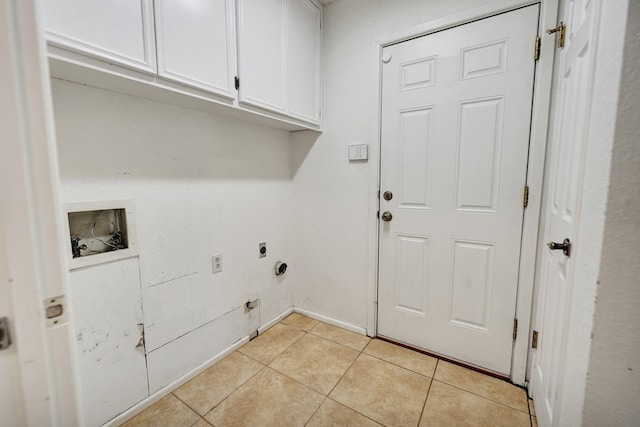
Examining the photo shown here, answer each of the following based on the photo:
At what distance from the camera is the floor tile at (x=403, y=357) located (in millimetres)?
1719

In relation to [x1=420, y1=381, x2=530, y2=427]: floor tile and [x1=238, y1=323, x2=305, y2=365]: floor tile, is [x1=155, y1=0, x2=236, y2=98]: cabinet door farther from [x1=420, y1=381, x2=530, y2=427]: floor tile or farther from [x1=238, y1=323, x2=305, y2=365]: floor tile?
[x1=420, y1=381, x2=530, y2=427]: floor tile

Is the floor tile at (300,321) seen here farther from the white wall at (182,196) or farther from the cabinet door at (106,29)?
the cabinet door at (106,29)

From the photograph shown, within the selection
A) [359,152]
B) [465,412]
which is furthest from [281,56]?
[465,412]

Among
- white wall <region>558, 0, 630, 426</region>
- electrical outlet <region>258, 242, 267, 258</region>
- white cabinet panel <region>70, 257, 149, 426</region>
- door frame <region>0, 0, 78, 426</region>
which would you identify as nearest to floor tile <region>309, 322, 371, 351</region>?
electrical outlet <region>258, 242, 267, 258</region>

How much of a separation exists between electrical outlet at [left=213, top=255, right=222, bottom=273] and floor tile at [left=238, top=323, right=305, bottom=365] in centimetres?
62

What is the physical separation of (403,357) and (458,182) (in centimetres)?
120

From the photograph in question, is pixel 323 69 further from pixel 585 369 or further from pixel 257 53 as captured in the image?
pixel 585 369

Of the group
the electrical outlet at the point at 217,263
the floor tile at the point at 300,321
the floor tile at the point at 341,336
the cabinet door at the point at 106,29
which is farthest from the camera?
the floor tile at the point at 300,321

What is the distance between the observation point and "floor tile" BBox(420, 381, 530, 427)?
1.33m

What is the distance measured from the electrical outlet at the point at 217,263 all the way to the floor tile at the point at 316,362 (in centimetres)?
70

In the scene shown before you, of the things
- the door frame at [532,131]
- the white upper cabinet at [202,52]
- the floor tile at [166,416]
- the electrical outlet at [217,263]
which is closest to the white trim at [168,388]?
the floor tile at [166,416]

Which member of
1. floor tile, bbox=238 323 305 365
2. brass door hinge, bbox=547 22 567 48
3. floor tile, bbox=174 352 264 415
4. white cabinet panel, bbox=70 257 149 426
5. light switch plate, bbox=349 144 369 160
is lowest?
floor tile, bbox=174 352 264 415

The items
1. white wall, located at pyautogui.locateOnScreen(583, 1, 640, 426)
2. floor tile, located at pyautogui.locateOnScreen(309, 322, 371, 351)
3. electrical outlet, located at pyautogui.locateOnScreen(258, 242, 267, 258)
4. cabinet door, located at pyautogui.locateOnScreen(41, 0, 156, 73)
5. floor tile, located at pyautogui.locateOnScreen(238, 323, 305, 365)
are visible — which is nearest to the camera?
white wall, located at pyautogui.locateOnScreen(583, 1, 640, 426)

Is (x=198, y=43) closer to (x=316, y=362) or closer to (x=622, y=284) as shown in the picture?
(x=622, y=284)
